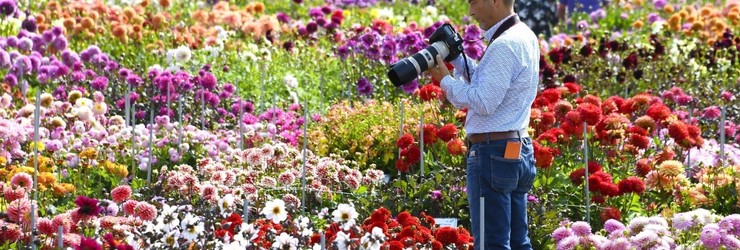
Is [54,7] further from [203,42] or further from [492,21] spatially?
[492,21]

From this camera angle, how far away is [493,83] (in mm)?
4488

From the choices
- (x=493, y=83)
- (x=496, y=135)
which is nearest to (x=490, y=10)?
(x=493, y=83)

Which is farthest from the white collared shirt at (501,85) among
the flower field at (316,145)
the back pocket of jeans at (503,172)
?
the flower field at (316,145)

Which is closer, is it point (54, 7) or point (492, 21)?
point (492, 21)

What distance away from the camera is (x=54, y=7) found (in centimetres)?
1162

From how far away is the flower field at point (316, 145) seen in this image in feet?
16.3

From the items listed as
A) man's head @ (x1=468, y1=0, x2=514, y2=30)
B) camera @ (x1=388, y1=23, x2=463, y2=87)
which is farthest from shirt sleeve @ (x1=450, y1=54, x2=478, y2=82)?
man's head @ (x1=468, y1=0, x2=514, y2=30)

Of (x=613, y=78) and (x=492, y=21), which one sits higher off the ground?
(x=492, y=21)

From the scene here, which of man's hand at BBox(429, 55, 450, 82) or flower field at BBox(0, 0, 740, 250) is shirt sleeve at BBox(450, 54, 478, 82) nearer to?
man's hand at BBox(429, 55, 450, 82)

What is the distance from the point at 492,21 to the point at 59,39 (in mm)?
5258

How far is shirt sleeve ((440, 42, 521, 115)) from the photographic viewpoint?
4.48 metres

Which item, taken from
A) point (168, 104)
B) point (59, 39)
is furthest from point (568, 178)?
point (59, 39)

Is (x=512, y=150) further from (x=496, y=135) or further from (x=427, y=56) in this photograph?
(x=427, y=56)

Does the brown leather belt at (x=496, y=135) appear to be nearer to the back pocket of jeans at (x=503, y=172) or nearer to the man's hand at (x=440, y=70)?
the back pocket of jeans at (x=503, y=172)
